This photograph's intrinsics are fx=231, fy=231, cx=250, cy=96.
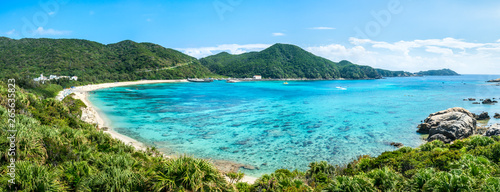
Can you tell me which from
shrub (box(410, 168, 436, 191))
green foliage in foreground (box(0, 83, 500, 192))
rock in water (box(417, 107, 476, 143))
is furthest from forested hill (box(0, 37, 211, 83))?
shrub (box(410, 168, 436, 191))

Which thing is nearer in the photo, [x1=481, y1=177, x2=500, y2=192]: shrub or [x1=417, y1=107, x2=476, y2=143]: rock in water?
[x1=481, y1=177, x2=500, y2=192]: shrub

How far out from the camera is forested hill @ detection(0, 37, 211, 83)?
12226 centimetres

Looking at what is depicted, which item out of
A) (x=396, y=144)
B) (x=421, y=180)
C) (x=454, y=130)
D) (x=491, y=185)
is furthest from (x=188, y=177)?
(x=454, y=130)

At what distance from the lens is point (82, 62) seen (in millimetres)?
145000

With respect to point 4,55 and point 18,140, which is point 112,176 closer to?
point 18,140

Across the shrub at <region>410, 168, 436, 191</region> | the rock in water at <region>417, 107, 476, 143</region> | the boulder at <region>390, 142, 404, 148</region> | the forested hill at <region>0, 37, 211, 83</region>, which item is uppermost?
the forested hill at <region>0, 37, 211, 83</region>

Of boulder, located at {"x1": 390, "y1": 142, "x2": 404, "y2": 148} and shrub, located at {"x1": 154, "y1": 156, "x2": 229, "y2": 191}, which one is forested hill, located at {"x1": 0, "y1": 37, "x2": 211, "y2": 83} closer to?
boulder, located at {"x1": 390, "y1": 142, "x2": 404, "y2": 148}

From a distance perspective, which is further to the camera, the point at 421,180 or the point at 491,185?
the point at 421,180

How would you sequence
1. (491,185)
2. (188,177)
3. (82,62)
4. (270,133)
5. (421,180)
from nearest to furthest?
1. (188,177)
2. (491,185)
3. (421,180)
4. (270,133)
5. (82,62)

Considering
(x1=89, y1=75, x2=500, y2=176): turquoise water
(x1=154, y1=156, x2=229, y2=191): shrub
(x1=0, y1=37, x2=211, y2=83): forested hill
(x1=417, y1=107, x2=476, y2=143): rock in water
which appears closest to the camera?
(x1=154, y1=156, x2=229, y2=191): shrub

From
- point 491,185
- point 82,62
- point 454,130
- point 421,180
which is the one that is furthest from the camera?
point 82,62

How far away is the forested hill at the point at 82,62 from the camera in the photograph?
122m

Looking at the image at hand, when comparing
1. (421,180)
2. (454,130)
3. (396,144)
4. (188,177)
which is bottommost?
(396,144)

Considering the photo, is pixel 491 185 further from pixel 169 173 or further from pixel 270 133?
pixel 270 133
